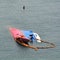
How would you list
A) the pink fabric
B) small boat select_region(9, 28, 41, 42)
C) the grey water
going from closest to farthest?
the grey water → small boat select_region(9, 28, 41, 42) → the pink fabric

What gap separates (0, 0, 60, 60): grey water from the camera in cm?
655

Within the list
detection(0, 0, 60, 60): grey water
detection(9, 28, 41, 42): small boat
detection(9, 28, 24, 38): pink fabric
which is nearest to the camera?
detection(0, 0, 60, 60): grey water

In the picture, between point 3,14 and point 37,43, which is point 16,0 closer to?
point 3,14

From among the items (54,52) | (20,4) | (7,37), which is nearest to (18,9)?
(20,4)

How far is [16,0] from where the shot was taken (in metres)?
7.84

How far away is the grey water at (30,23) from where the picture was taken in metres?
6.55

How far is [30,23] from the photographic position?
23.7ft

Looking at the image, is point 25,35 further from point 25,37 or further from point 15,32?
point 15,32

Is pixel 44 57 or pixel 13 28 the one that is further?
pixel 13 28

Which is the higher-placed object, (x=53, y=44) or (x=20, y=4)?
(x=20, y=4)

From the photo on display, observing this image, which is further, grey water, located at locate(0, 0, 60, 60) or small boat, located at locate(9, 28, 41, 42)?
small boat, located at locate(9, 28, 41, 42)

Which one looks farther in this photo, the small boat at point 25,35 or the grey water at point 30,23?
the small boat at point 25,35

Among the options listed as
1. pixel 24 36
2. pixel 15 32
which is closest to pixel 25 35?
pixel 24 36

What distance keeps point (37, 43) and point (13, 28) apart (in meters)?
0.69
